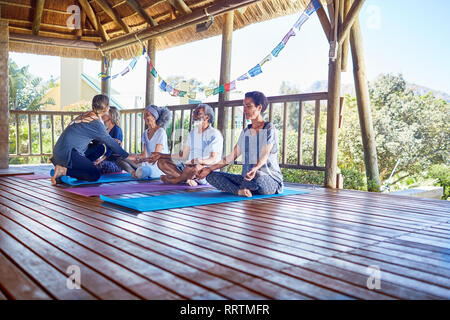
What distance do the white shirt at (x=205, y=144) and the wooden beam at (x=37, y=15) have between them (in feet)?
14.3

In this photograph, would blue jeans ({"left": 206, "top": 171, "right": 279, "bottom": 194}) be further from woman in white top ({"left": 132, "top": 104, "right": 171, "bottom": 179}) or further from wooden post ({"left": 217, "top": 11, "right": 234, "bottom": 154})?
wooden post ({"left": 217, "top": 11, "right": 234, "bottom": 154})

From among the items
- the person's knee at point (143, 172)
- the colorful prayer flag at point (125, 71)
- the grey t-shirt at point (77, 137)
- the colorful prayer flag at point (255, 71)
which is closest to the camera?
the grey t-shirt at point (77, 137)

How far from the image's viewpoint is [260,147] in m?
3.32

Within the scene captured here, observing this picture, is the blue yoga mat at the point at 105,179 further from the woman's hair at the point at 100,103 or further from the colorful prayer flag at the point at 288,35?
the colorful prayer flag at the point at 288,35

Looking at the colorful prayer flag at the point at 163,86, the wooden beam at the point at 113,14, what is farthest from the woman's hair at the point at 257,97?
the wooden beam at the point at 113,14

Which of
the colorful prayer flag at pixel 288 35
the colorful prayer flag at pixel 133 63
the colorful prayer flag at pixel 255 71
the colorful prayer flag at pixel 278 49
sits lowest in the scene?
the colorful prayer flag at pixel 255 71

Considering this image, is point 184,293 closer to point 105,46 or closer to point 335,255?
point 335,255

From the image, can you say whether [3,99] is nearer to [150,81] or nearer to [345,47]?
[150,81]

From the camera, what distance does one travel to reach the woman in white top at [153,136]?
4.51 m

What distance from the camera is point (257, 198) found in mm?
3338

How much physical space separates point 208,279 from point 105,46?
7067 millimetres

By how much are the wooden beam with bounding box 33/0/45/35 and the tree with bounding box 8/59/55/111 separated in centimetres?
1554

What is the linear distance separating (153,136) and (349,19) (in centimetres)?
249

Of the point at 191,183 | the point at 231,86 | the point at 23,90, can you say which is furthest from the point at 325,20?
the point at 23,90
